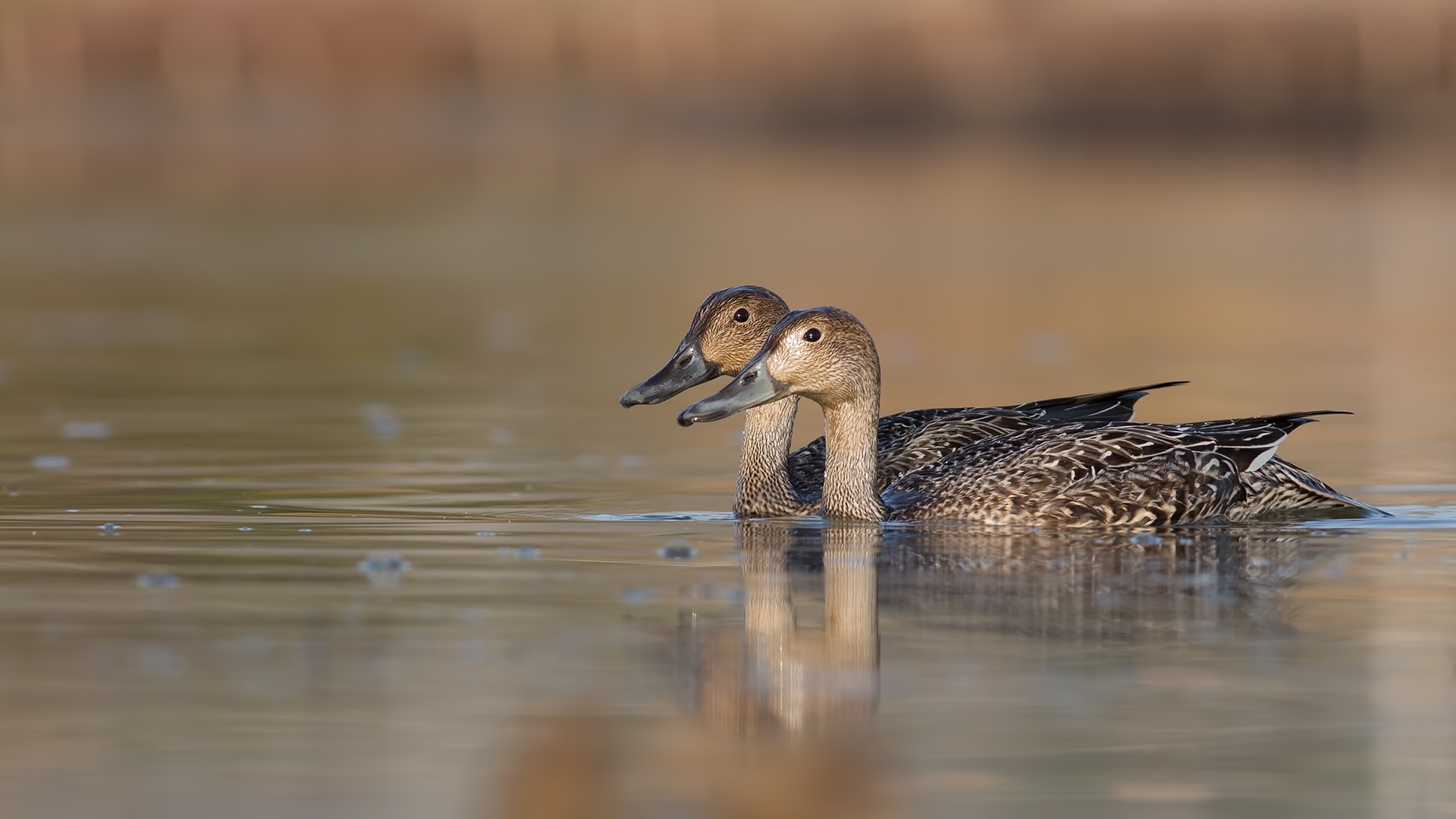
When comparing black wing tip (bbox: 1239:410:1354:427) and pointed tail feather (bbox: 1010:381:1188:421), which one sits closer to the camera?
black wing tip (bbox: 1239:410:1354:427)

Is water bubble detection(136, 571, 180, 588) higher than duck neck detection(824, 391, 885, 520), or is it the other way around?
duck neck detection(824, 391, 885, 520)

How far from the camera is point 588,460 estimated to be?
11.7m

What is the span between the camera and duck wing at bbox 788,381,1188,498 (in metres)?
10.8

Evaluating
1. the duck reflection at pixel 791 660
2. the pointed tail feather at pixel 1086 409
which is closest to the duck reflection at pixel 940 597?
the duck reflection at pixel 791 660

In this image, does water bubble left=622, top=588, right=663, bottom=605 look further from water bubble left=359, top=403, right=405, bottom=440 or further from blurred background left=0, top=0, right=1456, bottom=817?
water bubble left=359, top=403, right=405, bottom=440

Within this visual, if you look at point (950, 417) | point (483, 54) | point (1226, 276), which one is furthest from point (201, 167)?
point (950, 417)

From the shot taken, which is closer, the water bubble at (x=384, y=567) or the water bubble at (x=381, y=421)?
the water bubble at (x=384, y=567)

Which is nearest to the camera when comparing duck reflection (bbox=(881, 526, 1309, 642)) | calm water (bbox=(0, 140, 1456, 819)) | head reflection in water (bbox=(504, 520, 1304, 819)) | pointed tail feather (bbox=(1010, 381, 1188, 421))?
head reflection in water (bbox=(504, 520, 1304, 819))

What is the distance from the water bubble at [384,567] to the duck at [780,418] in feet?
5.71

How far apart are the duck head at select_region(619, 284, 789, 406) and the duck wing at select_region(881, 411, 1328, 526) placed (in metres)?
1.11

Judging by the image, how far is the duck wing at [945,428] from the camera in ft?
35.4

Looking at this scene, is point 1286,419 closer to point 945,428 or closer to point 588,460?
point 945,428

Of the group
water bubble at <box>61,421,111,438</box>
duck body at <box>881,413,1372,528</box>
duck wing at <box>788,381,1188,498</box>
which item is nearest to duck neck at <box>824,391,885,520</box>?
duck body at <box>881,413,1372,528</box>

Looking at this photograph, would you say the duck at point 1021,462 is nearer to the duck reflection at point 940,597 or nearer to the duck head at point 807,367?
the duck head at point 807,367
